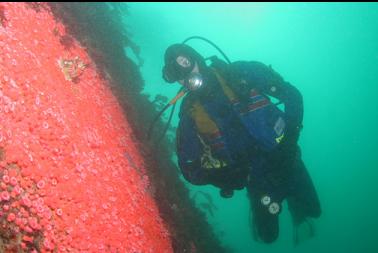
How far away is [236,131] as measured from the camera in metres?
5.08

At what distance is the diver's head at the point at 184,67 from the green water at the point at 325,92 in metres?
39.1

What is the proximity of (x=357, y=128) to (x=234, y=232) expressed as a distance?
80.4 metres

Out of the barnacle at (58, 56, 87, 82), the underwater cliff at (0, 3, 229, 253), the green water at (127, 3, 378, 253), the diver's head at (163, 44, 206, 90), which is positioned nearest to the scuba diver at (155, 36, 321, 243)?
the diver's head at (163, 44, 206, 90)

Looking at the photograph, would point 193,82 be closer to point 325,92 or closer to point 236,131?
point 236,131

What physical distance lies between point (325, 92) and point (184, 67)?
133 meters

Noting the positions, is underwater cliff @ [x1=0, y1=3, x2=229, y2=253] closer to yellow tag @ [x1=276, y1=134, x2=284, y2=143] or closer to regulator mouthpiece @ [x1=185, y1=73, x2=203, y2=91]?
regulator mouthpiece @ [x1=185, y1=73, x2=203, y2=91]

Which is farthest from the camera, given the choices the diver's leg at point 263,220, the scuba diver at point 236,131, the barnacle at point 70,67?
the diver's leg at point 263,220

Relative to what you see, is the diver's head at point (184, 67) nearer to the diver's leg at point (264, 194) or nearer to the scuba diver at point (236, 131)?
the scuba diver at point (236, 131)

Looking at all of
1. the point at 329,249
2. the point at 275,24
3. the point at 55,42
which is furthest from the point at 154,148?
the point at 275,24

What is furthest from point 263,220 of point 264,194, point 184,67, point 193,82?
point 184,67

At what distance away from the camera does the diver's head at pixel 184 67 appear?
16.0 ft

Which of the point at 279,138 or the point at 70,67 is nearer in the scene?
the point at 70,67

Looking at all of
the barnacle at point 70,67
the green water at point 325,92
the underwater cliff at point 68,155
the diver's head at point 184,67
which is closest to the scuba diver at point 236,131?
the diver's head at point 184,67

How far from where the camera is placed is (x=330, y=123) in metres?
116
